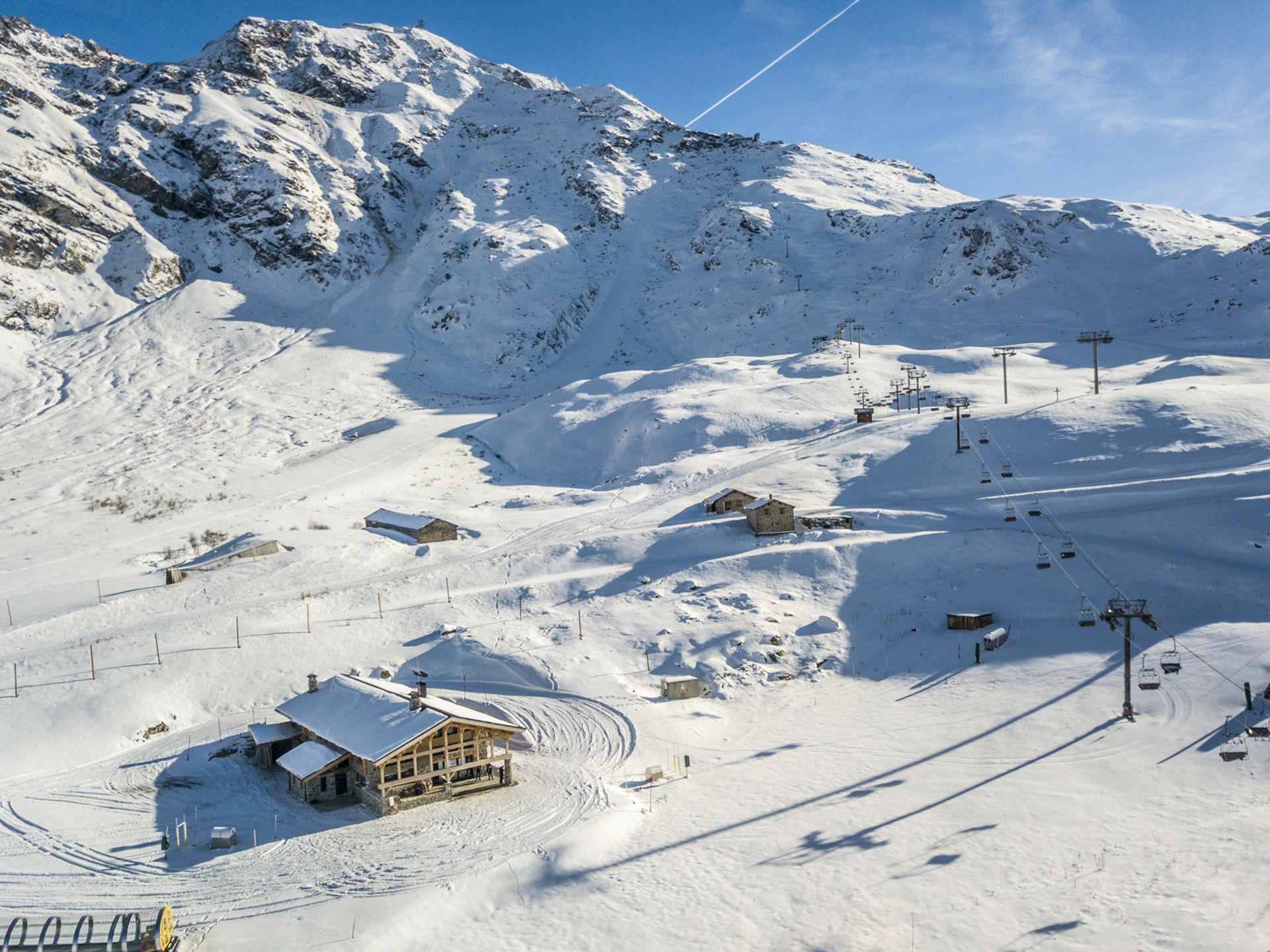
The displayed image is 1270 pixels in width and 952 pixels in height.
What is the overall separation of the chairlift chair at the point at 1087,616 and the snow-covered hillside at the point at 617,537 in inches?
21.2

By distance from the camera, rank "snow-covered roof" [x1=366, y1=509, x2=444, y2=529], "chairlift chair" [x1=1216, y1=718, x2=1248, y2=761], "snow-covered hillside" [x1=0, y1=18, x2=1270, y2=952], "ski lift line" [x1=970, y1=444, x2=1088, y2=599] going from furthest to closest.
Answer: "snow-covered roof" [x1=366, y1=509, x2=444, y2=529] → "ski lift line" [x1=970, y1=444, x2=1088, y2=599] → "chairlift chair" [x1=1216, y1=718, x2=1248, y2=761] → "snow-covered hillside" [x1=0, y1=18, x2=1270, y2=952]

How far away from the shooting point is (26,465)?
72.6 meters

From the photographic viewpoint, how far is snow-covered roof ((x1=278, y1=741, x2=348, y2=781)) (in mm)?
27719

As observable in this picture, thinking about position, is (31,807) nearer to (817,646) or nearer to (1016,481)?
(817,646)

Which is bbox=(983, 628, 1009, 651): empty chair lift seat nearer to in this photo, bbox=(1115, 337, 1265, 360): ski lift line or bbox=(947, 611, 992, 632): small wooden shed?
bbox=(947, 611, 992, 632): small wooden shed

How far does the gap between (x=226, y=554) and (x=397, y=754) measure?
27473 millimetres

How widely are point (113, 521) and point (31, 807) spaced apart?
36.3 m

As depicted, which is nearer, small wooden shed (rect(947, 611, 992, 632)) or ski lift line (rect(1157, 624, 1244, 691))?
ski lift line (rect(1157, 624, 1244, 691))

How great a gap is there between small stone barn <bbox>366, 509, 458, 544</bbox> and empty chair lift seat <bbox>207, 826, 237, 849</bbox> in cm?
2803

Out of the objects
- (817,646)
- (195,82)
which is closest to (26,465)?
(817,646)

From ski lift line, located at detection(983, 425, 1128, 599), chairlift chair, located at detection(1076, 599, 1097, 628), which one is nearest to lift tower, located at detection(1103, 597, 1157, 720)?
chairlift chair, located at detection(1076, 599, 1097, 628)

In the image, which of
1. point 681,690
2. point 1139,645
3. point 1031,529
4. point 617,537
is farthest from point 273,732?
point 1031,529

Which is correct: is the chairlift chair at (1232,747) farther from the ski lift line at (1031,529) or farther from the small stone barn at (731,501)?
the small stone barn at (731,501)

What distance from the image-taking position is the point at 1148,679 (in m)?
30.5
